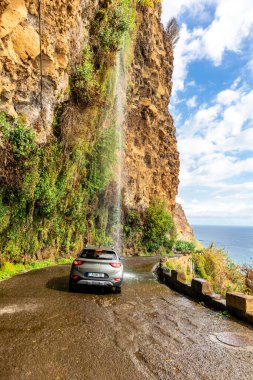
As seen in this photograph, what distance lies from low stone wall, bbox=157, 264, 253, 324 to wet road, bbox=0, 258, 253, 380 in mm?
343

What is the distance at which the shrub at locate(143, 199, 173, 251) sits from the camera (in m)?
29.9

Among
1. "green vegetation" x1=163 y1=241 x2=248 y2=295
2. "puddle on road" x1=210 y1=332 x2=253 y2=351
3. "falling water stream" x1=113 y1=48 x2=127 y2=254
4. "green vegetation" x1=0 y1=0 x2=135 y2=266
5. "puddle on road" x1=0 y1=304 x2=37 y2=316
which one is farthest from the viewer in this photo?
"falling water stream" x1=113 y1=48 x2=127 y2=254

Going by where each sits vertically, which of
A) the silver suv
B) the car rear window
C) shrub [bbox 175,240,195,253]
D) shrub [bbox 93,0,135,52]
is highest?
shrub [bbox 93,0,135,52]

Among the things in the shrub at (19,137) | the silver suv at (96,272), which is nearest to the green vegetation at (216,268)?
the silver suv at (96,272)

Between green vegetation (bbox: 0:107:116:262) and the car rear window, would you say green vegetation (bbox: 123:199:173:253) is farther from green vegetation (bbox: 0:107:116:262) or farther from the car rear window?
the car rear window

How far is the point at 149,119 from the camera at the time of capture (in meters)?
32.9

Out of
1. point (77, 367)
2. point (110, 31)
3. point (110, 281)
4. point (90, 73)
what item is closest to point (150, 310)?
point (110, 281)

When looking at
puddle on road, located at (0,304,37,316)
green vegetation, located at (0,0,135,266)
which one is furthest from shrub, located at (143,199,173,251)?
puddle on road, located at (0,304,37,316)

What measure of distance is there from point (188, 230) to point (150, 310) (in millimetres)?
61450

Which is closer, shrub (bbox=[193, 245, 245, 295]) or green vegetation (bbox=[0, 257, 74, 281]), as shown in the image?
green vegetation (bbox=[0, 257, 74, 281])

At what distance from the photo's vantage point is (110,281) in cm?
830

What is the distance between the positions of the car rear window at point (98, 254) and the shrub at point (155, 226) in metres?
21.3

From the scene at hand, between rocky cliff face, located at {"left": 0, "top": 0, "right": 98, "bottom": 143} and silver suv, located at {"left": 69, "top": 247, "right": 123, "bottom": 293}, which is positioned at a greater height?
rocky cliff face, located at {"left": 0, "top": 0, "right": 98, "bottom": 143}

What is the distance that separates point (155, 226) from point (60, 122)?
1792 cm
